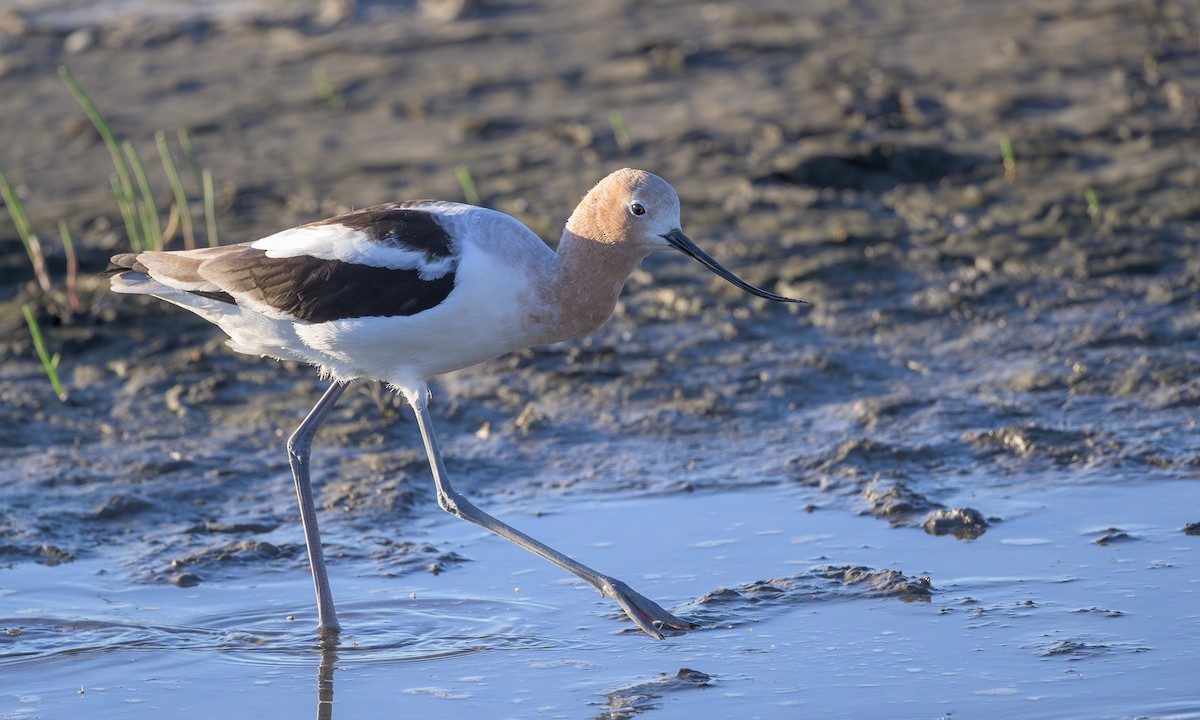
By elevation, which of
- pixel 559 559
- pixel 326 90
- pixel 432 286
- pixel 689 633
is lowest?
pixel 689 633

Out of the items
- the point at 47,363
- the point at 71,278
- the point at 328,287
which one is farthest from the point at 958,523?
the point at 71,278

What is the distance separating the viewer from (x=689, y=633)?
493 cm

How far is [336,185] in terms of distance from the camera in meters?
9.41

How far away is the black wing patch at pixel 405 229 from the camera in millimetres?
4855

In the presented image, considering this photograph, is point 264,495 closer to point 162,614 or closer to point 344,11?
point 162,614

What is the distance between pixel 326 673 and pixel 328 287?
111cm

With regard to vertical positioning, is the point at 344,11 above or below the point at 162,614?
above

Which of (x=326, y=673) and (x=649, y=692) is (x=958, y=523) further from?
(x=326, y=673)

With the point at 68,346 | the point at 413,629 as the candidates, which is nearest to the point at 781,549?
the point at 413,629

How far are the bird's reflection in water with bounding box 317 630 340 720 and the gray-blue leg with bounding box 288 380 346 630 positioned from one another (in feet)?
0.19

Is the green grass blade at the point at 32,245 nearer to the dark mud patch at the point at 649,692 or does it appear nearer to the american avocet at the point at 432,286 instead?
the american avocet at the point at 432,286

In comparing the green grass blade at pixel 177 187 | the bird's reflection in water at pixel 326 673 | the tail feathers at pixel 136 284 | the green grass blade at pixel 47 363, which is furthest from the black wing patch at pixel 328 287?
the green grass blade at pixel 177 187

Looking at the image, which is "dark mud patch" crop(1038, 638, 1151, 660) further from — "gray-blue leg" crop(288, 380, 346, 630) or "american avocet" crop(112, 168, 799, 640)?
"gray-blue leg" crop(288, 380, 346, 630)

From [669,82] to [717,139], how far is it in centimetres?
130
